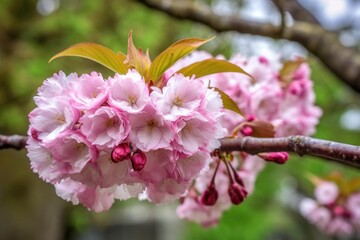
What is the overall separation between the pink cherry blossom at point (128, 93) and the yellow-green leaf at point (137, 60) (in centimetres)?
6

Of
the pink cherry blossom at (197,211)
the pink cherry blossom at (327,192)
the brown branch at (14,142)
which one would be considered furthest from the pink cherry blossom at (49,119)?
the pink cherry blossom at (327,192)

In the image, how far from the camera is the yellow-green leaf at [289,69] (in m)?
1.21

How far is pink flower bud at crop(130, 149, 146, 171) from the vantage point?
0.65 metres

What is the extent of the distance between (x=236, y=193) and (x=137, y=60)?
0.30 m

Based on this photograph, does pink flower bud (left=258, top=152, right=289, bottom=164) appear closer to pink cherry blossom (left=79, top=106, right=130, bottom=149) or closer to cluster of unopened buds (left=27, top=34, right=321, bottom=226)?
cluster of unopened buds (left=27, top=34, right=321, bottom=226)

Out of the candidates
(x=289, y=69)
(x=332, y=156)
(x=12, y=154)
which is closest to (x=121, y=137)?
(x=332, y=156)

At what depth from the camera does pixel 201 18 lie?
1.80 m

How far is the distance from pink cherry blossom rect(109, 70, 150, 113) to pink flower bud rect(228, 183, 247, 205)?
0.29 meters

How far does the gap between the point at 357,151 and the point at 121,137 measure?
301mm

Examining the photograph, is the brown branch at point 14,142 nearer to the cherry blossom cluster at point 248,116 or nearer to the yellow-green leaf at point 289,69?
the cherry blossom cluster at point 248,116

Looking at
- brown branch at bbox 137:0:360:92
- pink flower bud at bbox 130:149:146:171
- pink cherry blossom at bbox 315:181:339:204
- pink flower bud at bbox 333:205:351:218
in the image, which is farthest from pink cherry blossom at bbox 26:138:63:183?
pink flower bud at bbox 333:205:351:218

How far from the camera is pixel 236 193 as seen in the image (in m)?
0.87

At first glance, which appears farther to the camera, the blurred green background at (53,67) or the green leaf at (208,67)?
the blurred green background at (53,67)

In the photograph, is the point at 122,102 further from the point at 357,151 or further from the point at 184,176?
the point at 357,151
